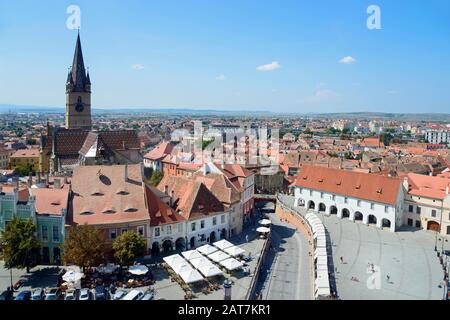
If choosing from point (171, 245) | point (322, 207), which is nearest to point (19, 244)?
point (171, 245)

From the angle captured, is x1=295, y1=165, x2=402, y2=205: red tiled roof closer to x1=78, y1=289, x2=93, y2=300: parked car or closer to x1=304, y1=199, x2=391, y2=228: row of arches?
x1=304, y1=199, x2=391, y2=228: row of arches

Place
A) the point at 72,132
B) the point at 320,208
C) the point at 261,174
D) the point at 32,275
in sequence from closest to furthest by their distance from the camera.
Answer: the point at 32,275, the point at 320,208, the point at 72,132, the point at 261,174

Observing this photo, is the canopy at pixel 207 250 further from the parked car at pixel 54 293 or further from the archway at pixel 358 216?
the archway at pixel 358 216

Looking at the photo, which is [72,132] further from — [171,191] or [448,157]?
[448,157]

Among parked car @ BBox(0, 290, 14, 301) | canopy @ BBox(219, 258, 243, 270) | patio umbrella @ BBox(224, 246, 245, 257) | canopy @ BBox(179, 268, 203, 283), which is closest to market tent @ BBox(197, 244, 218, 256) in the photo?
patio umbrella @ BBox(224, 246, 245, 257)

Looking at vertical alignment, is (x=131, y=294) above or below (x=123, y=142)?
below

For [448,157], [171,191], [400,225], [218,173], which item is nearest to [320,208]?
[400,225]

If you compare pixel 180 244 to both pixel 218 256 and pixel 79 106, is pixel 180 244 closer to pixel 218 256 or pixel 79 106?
pixel 218 256
